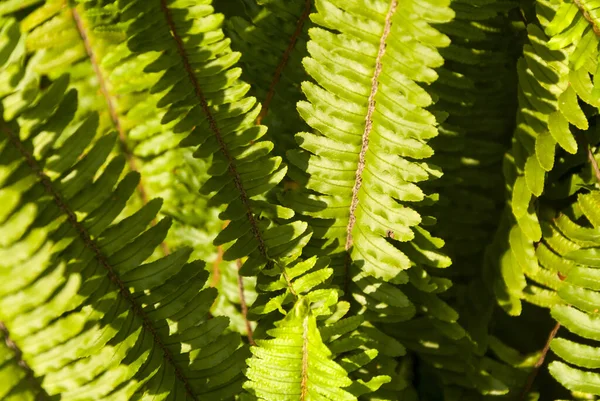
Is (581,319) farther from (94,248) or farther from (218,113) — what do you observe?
(94,248)

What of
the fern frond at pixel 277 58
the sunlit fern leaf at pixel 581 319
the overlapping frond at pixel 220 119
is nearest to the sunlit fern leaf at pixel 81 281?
the overlapping frond at pixel 220 119

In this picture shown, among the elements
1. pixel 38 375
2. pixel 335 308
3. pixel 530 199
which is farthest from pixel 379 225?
pixel 38 375

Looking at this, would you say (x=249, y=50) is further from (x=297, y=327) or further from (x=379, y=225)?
(x=297, y=327)

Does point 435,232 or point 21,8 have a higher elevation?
point 21,8

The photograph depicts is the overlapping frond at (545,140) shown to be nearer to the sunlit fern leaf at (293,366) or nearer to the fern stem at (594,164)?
the fern stem at (594,164)

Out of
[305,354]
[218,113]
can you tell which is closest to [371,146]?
[218,113]
